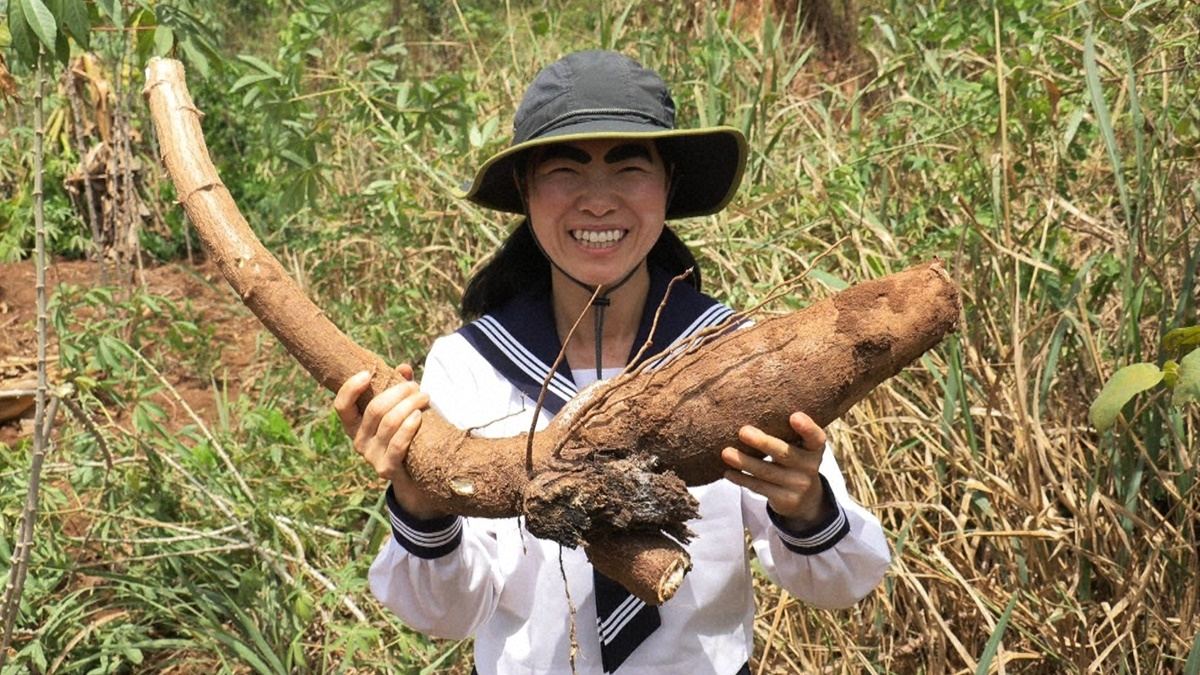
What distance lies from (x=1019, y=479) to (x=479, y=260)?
4.72 ft

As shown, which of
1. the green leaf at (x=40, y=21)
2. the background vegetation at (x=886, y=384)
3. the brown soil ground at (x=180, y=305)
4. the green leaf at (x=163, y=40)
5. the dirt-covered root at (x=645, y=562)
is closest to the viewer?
the dirt-covered root at (x=645, y=562)

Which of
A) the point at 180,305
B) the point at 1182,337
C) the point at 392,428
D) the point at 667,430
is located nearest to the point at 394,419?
the point at 392,428

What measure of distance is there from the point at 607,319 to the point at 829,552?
0.40 meters

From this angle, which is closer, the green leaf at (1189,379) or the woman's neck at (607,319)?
the green leaf at (1189,379)

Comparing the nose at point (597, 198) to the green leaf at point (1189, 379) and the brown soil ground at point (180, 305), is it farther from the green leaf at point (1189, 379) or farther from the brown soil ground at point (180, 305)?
the brown soil ground at point (180, 305)

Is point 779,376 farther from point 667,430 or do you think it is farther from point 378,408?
point 378,408

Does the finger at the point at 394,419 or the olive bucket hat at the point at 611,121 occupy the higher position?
the olive bucket hat at the point at 611,121

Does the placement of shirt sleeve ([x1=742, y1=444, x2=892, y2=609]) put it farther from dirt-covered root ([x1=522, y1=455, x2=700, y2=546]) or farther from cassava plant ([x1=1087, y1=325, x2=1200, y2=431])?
cassava plant ([x1=1087, y1=325, x2=1200, y2=431])

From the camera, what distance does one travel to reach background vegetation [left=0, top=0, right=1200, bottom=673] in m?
2.03

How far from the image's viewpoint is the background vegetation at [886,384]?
203cm

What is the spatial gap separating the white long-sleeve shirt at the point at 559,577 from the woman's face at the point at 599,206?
176 mm

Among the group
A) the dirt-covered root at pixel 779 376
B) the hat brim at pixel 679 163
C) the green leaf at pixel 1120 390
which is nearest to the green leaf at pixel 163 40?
the hat brim at pixel 679 163

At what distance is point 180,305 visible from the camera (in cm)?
414

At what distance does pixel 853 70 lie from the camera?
4484 mm
